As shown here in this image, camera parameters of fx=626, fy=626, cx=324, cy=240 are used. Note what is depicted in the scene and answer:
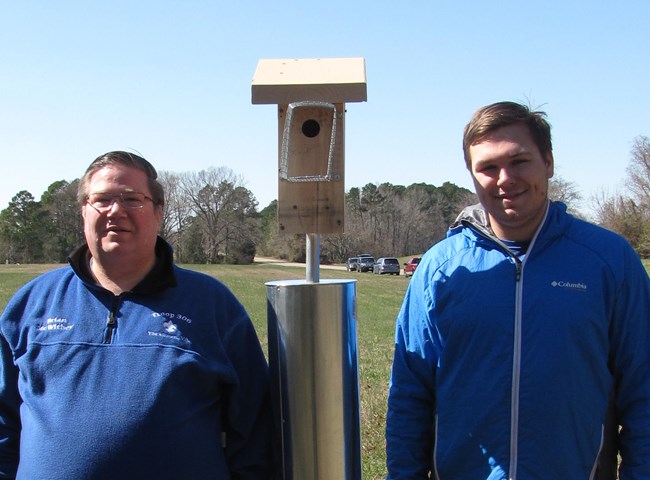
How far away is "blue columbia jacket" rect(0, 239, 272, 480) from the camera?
2105mm

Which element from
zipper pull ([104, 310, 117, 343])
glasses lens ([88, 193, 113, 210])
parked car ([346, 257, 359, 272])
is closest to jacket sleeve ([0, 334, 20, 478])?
zipper pull ([104, 310, 117, 343])

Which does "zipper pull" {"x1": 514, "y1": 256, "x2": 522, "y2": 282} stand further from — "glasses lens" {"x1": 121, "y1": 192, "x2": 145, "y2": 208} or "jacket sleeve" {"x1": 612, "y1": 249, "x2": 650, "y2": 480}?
"glasses lens" {"x1": 121, "y1": 192, "x2": 145, "y2": 208}

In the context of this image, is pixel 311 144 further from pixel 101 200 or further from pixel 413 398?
pixel 413 398

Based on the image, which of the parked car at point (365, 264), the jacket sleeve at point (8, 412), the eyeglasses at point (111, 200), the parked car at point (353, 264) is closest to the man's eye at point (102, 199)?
the eyeglasses at point (111, 200)

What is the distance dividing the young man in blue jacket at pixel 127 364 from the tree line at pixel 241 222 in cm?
4471

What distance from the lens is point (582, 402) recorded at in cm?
204

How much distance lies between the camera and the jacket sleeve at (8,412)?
233 cm

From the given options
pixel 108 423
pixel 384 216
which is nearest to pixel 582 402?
pixel 108 423

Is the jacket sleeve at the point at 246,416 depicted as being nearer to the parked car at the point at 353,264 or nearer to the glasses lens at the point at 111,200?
the glasses lens at the point at 111,200

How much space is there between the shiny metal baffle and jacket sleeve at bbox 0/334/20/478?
1.00m

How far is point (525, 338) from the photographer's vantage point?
204cm

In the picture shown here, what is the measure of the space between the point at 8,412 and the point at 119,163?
3.36 feet

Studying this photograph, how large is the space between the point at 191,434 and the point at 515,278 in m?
1.24

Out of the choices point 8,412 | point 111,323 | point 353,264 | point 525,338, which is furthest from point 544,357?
point 353,264
